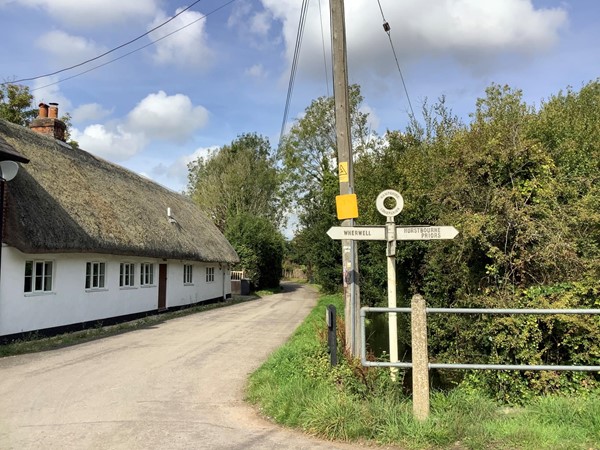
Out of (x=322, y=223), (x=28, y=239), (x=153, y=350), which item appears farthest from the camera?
(x=322, y=223)

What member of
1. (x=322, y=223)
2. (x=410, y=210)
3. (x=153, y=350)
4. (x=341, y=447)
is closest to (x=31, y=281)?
(x=153, y=350)

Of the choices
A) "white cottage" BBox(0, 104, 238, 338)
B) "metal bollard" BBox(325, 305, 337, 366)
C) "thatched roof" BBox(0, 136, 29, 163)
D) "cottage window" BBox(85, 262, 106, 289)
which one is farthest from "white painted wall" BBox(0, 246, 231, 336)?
"metal bollard" BBox(325, 305, 337, 366)

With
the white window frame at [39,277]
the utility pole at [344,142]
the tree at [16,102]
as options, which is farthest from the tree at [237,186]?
the utility pole at [344,142]

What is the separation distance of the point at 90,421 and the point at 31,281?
8585 millimetres

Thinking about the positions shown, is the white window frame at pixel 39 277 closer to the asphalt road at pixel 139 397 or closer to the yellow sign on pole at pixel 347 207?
the asphalt road at pixel 139 397

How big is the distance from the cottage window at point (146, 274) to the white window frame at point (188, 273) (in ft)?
12.2

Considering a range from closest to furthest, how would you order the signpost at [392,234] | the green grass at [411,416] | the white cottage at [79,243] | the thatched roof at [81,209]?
1. the green grass at [411,416]
2. the signpost at [392,234]
3. the white cottage at [79,243]
4. the thatched roof at [81,209]

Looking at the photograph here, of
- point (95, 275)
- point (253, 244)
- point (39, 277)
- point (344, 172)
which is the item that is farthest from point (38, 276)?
point (253, 244)

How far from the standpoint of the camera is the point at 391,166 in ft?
57.3

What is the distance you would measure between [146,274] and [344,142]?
14357 mm

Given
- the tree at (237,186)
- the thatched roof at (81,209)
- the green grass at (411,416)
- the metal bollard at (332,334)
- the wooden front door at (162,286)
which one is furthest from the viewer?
the tree at (237,186)

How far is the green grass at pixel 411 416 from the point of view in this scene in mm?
4996

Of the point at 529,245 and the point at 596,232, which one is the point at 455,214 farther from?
the point at 596,232

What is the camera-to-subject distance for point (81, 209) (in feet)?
50.8
